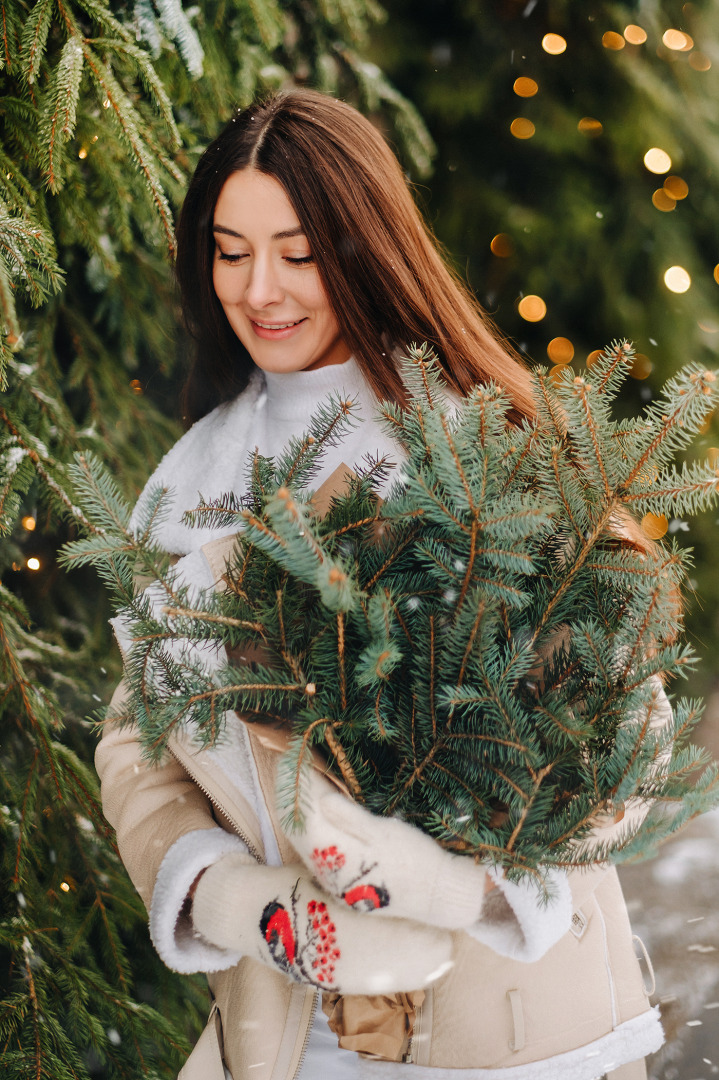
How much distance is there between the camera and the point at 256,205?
1.25m

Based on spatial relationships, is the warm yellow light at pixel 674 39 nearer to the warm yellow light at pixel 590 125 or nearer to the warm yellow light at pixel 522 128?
the warm yellow light at pixel 590 125

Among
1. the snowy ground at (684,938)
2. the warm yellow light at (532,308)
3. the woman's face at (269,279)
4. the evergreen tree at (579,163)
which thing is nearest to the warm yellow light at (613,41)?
the evergreen tree at (579,163)

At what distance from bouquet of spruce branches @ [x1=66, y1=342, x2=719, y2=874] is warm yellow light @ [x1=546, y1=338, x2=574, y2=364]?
1.74 m

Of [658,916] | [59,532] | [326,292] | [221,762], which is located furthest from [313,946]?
[658,916]

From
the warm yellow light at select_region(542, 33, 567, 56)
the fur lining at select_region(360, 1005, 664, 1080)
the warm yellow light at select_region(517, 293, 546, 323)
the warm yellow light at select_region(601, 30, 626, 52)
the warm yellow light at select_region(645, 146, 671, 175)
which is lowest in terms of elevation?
the fur lining at select_region(360, 1005, 664, 1080)

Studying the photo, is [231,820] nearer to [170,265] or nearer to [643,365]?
[170,265]

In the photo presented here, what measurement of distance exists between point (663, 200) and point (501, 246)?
52cm

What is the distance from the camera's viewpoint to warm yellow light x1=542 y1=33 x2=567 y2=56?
2.46m

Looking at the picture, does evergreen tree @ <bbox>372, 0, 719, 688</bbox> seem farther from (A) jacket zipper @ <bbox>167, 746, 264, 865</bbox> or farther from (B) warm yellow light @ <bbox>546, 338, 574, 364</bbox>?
(A) jacket zipper @ <bbox>167, 746, 264, 865</bbox>

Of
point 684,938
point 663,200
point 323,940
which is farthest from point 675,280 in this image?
Result: point 323,940

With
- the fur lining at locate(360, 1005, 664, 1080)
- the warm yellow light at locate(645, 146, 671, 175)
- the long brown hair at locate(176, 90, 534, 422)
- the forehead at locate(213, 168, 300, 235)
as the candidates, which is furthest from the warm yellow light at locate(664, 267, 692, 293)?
the fur lining at locate(360, 1005, 664, 1080)

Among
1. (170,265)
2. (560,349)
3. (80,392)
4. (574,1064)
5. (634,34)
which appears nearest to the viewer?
(574,1064)

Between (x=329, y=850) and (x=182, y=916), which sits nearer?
(x=329, y=850)

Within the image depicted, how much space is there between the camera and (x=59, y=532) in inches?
75.5
